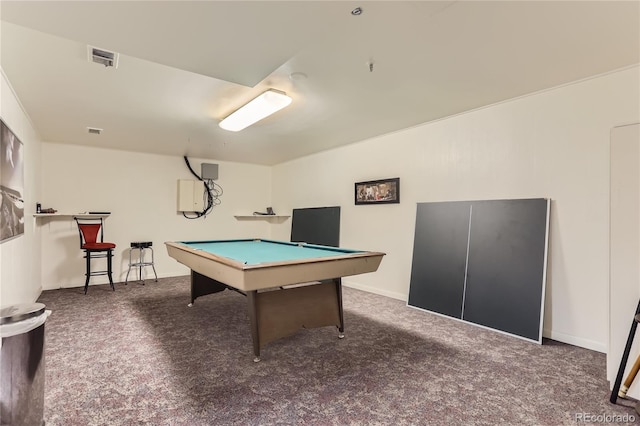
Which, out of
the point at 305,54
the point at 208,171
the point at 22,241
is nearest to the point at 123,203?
the point at 208,171

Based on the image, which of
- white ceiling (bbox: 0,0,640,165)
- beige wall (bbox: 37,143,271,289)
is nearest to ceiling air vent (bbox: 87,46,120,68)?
white ceiling (bbox: 0,0,640,165)

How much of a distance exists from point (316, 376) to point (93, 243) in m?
4.41

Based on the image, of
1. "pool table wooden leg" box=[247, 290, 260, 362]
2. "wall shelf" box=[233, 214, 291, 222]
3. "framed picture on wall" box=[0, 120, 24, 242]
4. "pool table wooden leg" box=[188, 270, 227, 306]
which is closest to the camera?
"framed picture on wall" box=[0, 120, 24, 242]

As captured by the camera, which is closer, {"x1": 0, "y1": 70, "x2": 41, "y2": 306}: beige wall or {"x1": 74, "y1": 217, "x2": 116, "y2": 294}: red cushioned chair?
{"x1": 0, "y1": 70, "x2": 41, "y2": 306}: beige wall

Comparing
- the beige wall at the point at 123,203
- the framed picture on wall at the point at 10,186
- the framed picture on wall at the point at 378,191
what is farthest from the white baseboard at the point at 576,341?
the beige wall at the point at 123,203

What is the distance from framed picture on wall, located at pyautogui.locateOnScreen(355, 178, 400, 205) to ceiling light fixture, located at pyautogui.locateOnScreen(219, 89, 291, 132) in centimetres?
200

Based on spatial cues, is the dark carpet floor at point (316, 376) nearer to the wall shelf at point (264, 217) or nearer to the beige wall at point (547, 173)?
the beige wall at point (547, 173)

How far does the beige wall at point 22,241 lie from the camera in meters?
2.53

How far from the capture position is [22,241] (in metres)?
3.25

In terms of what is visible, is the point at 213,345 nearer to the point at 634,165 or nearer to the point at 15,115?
the point at 15,115

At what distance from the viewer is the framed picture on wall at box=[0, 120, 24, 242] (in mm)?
2332

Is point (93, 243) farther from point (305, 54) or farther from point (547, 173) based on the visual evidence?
point (547, 173)

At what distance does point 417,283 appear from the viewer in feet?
13.0

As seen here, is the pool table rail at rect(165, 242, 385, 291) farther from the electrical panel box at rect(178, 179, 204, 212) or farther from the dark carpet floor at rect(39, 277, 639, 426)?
the electrical panel box at rect(178, 179, 204, 212)
